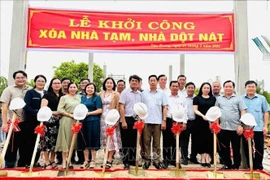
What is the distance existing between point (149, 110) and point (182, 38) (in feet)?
5.00

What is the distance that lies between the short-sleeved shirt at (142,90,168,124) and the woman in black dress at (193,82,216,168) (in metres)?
0.47

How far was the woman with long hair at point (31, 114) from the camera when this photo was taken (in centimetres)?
352

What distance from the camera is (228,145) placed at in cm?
371

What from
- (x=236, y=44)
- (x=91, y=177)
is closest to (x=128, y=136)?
(x=91, y=177)

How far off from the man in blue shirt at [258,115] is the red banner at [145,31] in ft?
3.65

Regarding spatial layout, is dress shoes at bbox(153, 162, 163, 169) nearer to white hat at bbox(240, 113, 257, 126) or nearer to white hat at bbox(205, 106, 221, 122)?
white hat at bbox(205, 106, 221, 122)

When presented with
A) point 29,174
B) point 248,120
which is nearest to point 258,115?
point 248,120

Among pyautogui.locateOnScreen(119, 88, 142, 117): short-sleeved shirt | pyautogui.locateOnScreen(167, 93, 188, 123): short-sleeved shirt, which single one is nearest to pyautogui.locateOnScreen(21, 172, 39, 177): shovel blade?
pyautogui.locateOnScreen(119, 88, 142, 117): short-sleeved shirt

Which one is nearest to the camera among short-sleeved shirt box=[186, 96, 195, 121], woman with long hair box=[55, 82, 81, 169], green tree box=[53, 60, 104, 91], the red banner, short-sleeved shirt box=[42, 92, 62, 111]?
woman with long hair box=[55, 82, 81, 169]

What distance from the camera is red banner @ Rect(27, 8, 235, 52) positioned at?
451 centimetres

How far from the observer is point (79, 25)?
452 cm

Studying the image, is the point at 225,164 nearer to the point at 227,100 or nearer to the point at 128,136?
the point at 227,100

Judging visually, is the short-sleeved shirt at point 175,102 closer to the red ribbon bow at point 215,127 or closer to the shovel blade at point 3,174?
the red ribbon bow at point 215,127

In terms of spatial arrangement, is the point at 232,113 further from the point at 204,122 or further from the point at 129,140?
the point at 129,140
